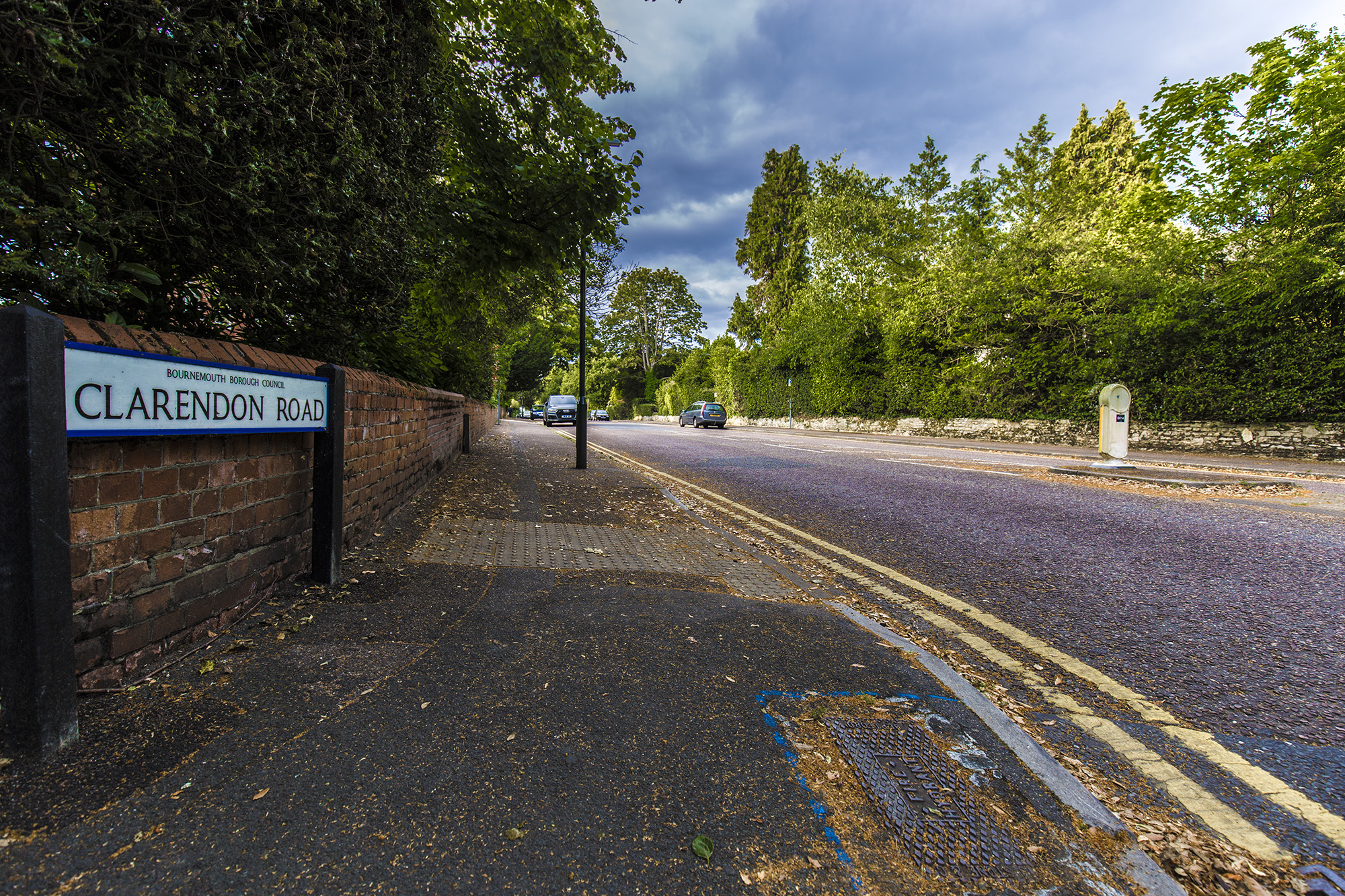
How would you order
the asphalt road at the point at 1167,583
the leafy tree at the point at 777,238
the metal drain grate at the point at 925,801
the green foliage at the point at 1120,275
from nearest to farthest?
the metal drain grate at the point at 925,801 < the asphalt road at the point at 1167,583 < the green foliage at the point at 1120,275 < the leafy tree at the point at 777,238

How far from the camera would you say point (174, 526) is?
2236 mm

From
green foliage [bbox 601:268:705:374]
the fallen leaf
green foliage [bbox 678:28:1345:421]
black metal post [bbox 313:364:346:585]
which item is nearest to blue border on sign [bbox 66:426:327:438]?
black metal post [bbox 313:364:346:585]

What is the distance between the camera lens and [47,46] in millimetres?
1672

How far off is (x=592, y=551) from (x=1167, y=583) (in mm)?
4275

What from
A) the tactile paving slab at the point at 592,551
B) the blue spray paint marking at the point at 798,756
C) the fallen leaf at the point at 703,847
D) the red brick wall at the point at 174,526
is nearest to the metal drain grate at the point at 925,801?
the blue spray paint marking at the point at 798,756

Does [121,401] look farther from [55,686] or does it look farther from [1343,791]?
[1343,791]

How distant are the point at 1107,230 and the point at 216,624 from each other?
21639mm

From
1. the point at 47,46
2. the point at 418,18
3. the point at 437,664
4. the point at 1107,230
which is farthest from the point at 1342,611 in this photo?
the point at 1107,230

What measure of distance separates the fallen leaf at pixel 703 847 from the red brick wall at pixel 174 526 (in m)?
2.16

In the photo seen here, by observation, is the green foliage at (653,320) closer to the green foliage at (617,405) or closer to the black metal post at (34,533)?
the green foliage at (617,405)

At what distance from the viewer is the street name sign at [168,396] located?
5.69ft

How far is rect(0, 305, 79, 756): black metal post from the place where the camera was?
1527mm

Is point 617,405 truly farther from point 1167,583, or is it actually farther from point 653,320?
point 1167,583

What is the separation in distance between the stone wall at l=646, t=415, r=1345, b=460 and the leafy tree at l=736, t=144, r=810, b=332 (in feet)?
60.3
